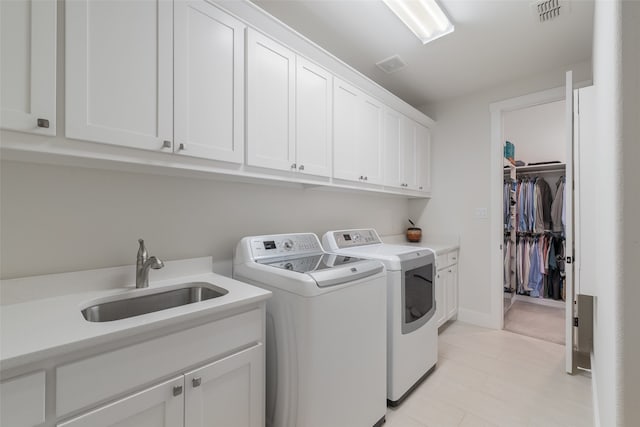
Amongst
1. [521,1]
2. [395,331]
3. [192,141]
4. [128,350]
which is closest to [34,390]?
[128,350]

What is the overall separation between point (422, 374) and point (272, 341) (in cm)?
124

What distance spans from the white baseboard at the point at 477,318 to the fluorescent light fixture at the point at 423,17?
280 centimetres

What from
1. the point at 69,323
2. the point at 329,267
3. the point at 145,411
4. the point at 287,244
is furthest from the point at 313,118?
the point at 145,411

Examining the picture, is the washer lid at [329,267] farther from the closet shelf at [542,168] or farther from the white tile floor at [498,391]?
the closet shelf at [542,168]

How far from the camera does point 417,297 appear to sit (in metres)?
1.96

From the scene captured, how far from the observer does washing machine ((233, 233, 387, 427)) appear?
1.28 m

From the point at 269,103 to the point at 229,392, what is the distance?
1491mm

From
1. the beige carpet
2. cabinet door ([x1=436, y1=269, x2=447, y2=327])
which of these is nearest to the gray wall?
cabinet door ([x1=436, y1=269, x2=447, y2=327])

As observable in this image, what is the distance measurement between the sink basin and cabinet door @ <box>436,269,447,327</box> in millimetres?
2162

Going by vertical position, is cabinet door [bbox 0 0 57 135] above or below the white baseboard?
above

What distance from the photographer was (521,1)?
1.82 meters

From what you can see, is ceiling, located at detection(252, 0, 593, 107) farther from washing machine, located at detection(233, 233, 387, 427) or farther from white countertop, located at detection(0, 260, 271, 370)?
white countertop, located at detection(0, 260, 271, 370)

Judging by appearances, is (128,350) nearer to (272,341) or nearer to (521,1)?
(272,341)

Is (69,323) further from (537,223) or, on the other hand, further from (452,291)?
(537,223)
